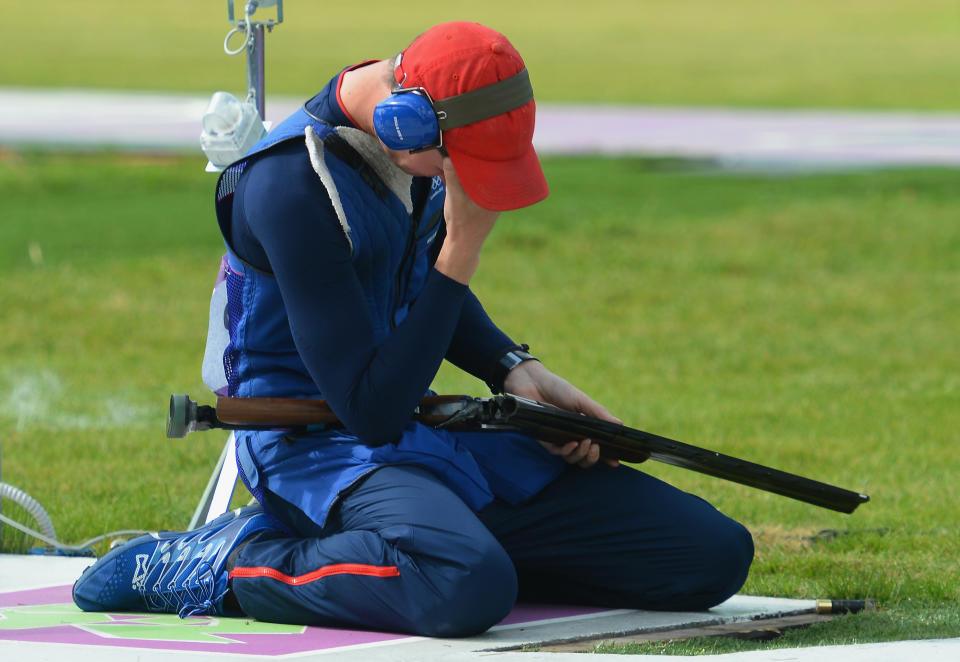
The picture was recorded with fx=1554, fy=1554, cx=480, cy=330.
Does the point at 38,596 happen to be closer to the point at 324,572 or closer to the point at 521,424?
the point at 324,572

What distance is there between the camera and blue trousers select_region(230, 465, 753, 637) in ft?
11.3

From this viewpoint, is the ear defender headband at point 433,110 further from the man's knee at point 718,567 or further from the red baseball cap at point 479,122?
the man's knee at point 718,567

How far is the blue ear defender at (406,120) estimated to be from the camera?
327 centimetres

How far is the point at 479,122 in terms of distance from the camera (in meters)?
3.37

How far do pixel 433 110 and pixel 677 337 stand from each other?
6.32 meters

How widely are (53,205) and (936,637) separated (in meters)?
12.0

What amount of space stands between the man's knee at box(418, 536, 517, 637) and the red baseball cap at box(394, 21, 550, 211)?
2.59ft

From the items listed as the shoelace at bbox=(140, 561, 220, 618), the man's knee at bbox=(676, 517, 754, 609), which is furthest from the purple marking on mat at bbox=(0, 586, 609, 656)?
the man's knee at bbox=(676, 517, 754, 609)

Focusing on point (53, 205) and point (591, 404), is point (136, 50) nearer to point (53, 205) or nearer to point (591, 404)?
point (53, 205)

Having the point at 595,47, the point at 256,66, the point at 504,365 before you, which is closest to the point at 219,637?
the point at 504,365

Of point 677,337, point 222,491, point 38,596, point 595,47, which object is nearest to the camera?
point 38,596

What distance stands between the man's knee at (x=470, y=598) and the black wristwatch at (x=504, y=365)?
2.34ft

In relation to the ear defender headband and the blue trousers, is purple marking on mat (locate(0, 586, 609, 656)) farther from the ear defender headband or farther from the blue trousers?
the ear defender headband

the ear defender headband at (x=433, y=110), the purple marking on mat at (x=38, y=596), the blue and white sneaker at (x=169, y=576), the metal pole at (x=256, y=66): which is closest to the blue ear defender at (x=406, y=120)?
the ear defender headband at (x=433, y=110)
